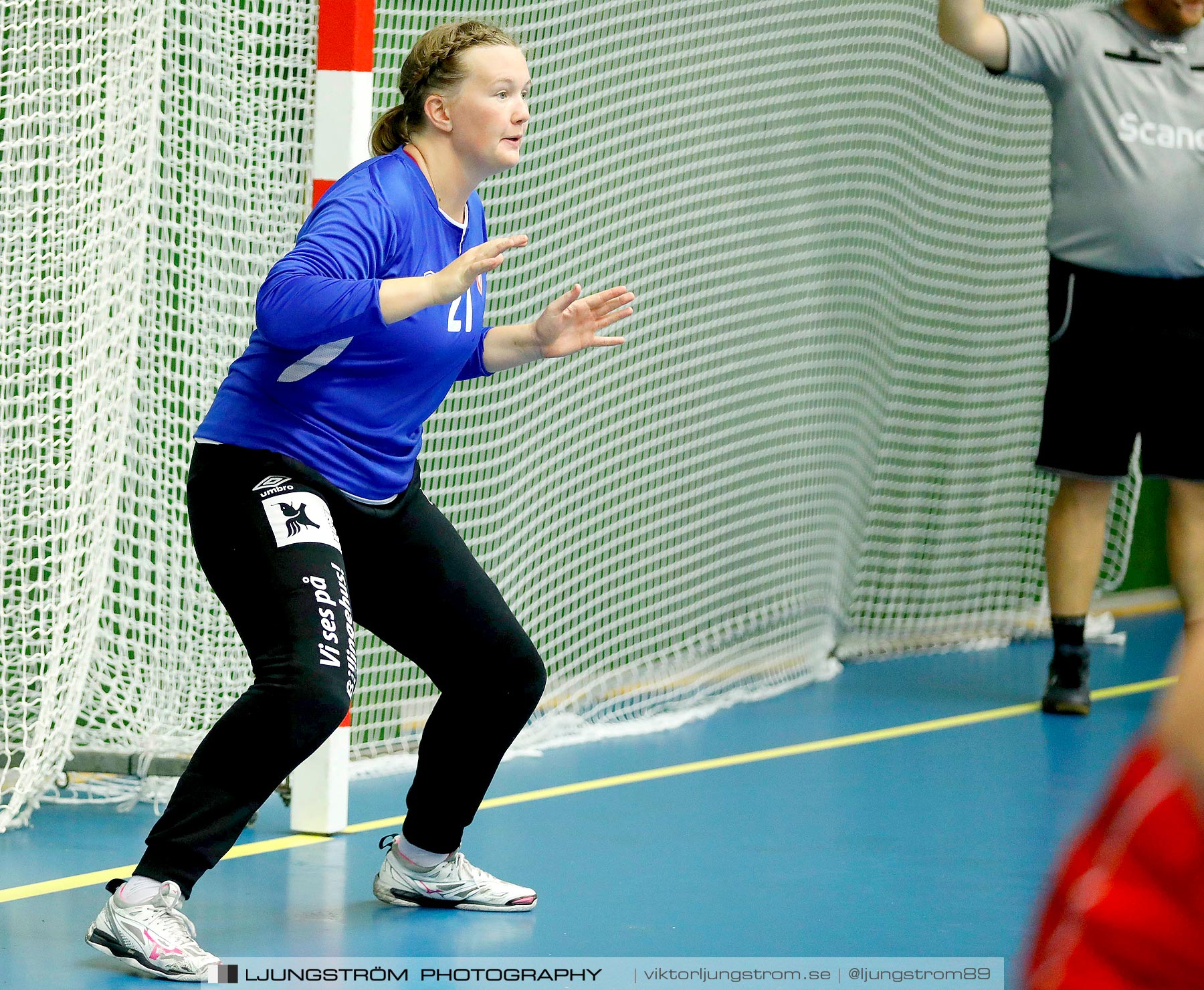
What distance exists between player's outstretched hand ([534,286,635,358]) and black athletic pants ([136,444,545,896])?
33 centimetres

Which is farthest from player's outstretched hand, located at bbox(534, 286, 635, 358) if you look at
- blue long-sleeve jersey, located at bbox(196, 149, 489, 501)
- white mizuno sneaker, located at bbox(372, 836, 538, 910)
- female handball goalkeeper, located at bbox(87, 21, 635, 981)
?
white mizuno sneaker, located at bbox(372, 836, 538, 910)

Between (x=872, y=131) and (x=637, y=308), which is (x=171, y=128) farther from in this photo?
(x=872, y=131)

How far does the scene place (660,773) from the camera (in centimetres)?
396

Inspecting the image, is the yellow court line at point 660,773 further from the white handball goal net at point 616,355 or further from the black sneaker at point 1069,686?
the white handball goal net at point 616,355

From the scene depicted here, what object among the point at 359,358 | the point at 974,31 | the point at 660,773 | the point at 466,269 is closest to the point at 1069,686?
the point at 660,773

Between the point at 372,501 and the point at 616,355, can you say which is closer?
the point at 372,501

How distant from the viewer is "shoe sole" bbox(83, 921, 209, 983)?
2.46 meters

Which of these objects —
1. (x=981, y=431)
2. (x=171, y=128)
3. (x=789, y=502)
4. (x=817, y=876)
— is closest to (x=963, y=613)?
(x=981, y=431)

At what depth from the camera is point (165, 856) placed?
2480mm

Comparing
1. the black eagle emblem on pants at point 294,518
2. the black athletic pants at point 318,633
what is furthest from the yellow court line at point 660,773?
the black eagle emblem on pants at point 294,518

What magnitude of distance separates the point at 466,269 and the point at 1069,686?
2985 millimetres

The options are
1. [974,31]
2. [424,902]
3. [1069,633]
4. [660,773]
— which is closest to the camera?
[424,902]

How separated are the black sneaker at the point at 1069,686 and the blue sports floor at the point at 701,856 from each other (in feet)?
0.18

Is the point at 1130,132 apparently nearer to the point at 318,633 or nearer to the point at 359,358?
the point at 359,358
